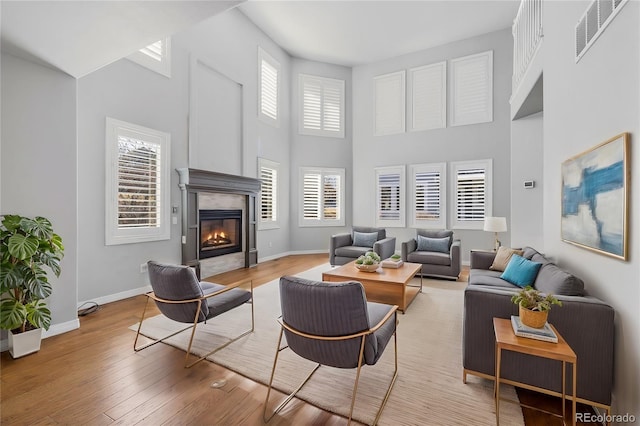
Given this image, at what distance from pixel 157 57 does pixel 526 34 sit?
585 centimetres

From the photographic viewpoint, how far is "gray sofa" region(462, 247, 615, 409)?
6.03 ft

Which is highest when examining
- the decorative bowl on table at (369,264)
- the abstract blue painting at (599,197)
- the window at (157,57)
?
the window at (157,57)

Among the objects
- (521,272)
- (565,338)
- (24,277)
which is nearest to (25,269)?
(24,277)

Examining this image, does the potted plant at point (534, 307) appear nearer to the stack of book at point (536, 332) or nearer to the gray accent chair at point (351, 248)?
the stack of book at point (536, 332)

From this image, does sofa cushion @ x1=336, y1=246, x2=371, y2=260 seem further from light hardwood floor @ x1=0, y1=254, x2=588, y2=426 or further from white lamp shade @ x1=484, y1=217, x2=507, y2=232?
light hardwood floor @ x1=0, y1=254, x2=588, y2=426

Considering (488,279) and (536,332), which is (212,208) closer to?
(488,279)

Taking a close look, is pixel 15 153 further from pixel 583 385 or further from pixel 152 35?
pixel 583 385

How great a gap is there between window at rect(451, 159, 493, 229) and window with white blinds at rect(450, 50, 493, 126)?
3.54 ft

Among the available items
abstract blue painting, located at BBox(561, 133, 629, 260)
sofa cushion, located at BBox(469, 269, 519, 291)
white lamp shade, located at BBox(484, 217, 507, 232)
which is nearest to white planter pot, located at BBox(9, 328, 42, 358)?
sofa cushion, located at BBox(469, 269, 519, 291)

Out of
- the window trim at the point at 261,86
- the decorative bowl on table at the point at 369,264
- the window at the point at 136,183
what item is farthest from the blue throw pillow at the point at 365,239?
the window at the point at 136,183

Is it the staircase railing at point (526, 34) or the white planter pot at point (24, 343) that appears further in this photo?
the staircase railing at point (526, 34)

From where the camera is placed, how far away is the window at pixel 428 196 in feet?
23.5

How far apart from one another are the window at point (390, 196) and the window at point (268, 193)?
9.16 feet

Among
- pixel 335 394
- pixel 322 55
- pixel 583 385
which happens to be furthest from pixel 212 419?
pixel 322 55
